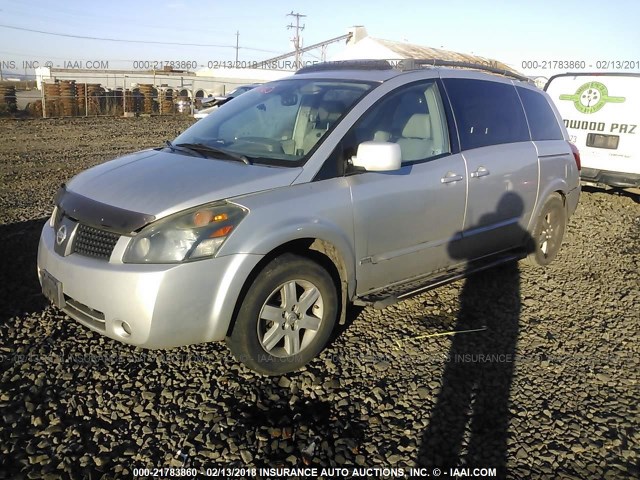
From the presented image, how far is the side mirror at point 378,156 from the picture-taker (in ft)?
10.9

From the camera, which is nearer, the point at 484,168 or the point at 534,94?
the point at 484,168

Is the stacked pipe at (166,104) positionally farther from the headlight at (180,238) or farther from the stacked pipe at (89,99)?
the headlight at (180,238)

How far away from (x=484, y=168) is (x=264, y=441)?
274 cm

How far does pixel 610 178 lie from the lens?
8.57 m

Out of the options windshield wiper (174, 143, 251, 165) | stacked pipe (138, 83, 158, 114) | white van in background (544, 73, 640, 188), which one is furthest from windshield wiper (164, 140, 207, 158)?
stacked pipe (138, 83, 158, 114)

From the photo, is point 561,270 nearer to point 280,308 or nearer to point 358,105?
point 358,105

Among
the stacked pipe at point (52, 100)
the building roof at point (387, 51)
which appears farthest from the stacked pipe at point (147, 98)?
the building roof at point (387, 51)

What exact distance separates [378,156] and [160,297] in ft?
4.99

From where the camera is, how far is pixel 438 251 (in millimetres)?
4113

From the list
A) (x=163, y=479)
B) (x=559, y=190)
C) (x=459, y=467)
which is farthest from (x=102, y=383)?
(x=559, y=190)

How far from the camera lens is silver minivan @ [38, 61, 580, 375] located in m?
2.88

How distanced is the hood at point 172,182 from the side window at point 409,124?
65 centimetres

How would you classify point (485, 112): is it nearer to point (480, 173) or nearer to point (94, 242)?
point (480, 173)

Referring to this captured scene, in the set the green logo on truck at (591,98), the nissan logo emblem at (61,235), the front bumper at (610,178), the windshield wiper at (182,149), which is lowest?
the front bumper at (610,178)
